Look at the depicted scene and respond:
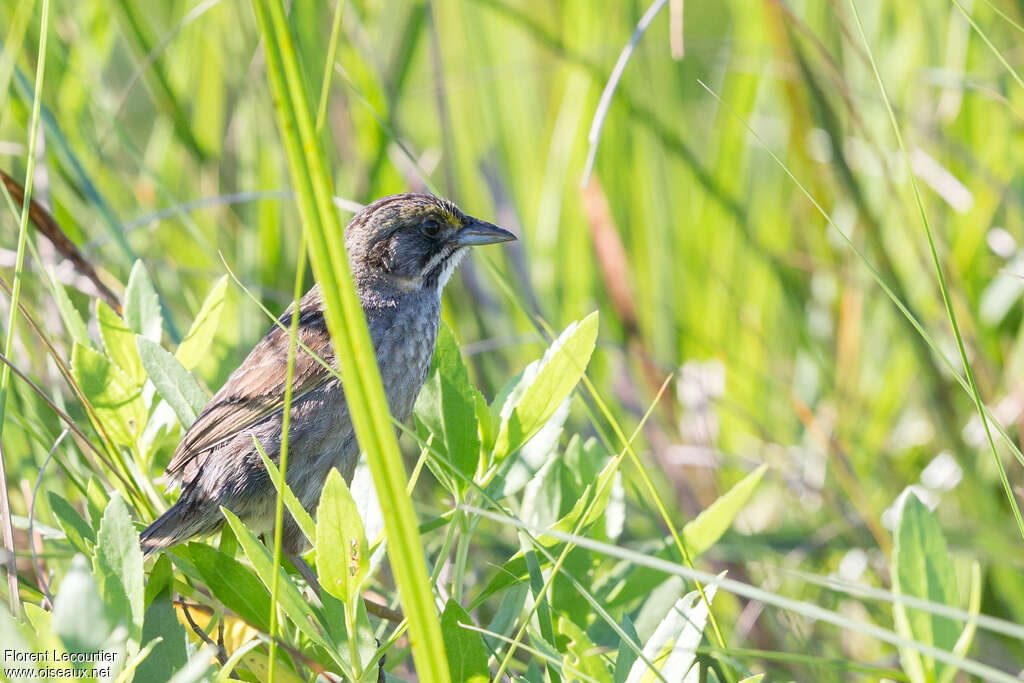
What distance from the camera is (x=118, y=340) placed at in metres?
2.03

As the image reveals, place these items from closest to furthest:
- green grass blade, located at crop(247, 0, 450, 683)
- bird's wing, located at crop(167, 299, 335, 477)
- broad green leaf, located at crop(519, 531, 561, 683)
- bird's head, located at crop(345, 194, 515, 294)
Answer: green grass blade, located at crop(247, 0, 450, 683)
broad green leaf, located at crop(519, 531, 561, 683)
bird's wing, located at crop(167, 299, 335, 477)
bird's head, located at crop(345, 194, 515, 294)

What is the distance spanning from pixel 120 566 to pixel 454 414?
0.50 m

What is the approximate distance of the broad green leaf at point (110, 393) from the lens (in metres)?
1.90

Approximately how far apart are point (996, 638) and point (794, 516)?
0.70 meters

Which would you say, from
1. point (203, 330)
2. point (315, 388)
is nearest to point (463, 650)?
point (203, 330)

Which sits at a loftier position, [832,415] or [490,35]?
[490,35]

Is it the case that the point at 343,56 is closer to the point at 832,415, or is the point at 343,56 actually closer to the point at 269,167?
the point at 269,167

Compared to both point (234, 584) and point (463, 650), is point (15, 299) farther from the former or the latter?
point (463, 650)

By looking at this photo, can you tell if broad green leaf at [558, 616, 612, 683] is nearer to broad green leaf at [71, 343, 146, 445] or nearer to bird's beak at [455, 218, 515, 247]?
broad green leaf at [71, 343, 146, 445]

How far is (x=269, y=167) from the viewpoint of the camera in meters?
3.60

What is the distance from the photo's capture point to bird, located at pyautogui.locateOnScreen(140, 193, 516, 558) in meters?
2.28

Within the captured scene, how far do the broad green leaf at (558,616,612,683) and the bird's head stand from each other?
1614 millimetres

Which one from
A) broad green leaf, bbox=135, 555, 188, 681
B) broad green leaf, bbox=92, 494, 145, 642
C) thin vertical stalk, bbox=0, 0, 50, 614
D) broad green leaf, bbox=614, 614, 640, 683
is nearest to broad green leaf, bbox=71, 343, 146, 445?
thin vertical stalk, bbox=0, 0, 50, 614

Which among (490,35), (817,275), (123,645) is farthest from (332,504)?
(490,35)
